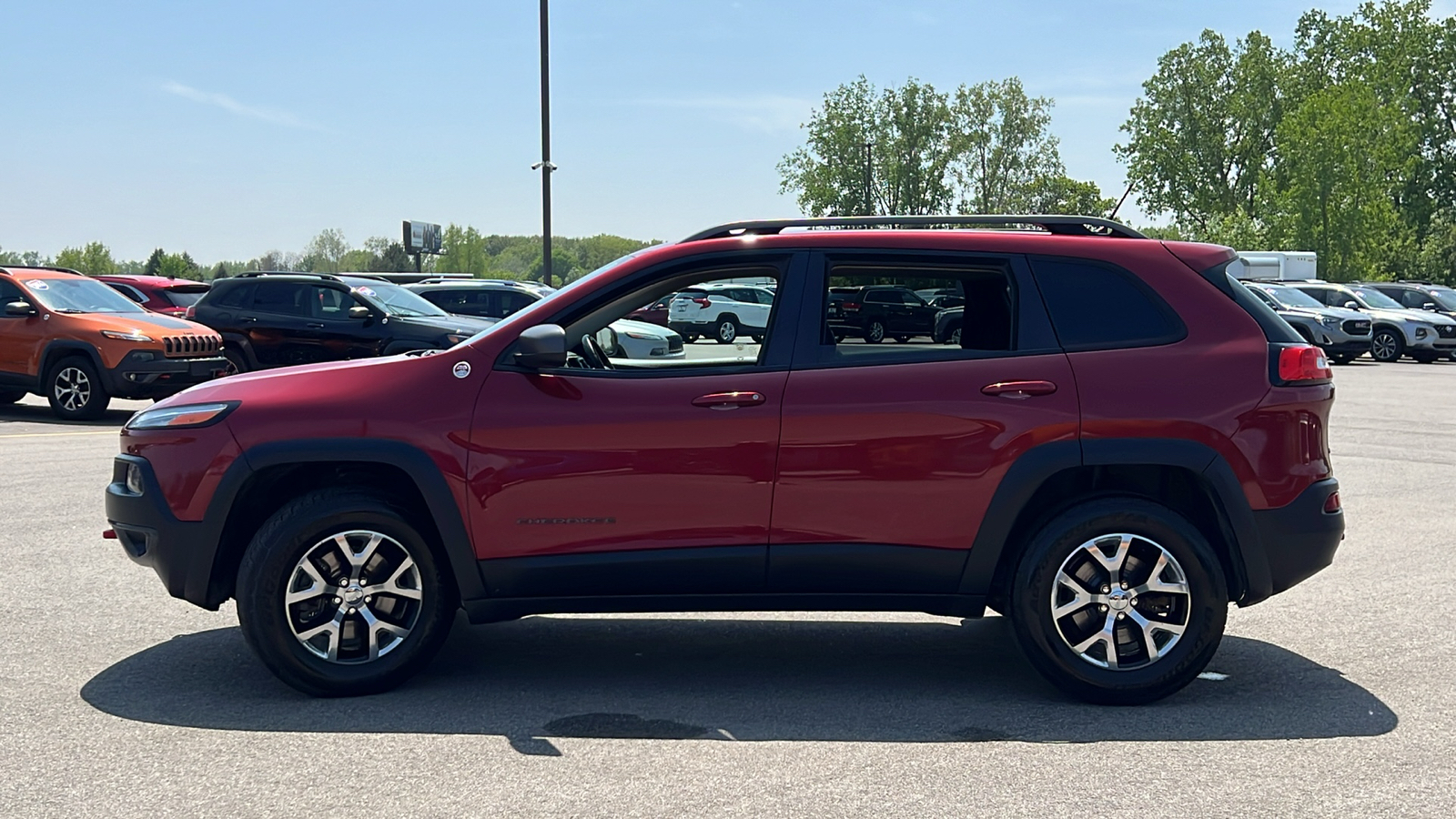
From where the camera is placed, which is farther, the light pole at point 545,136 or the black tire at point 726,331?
the light pole at point 545,136

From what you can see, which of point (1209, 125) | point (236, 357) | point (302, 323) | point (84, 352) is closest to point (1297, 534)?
point (84, 352)

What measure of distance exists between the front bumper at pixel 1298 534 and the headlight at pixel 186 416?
12.6ft

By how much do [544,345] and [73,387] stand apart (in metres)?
12.9

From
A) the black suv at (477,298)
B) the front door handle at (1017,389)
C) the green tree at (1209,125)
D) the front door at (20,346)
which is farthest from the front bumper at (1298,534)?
the green tree at (1209,125)

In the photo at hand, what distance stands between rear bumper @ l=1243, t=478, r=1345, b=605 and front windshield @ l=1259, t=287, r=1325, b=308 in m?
27.4

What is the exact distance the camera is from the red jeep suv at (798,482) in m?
4.94

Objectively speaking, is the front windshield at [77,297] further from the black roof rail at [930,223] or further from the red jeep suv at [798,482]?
Result: the black roof rail at [930,223]

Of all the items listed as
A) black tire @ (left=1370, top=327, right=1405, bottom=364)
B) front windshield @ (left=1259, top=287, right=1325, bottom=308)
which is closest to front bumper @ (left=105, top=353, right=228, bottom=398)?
front windshield @ (left=1259, top=287, right=1325, bottom=308)

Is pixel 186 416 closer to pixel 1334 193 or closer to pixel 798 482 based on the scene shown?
pixel 798 482

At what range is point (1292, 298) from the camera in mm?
31359

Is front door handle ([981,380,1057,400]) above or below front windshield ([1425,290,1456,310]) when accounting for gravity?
below

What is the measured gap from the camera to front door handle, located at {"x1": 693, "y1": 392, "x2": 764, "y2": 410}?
493 cm

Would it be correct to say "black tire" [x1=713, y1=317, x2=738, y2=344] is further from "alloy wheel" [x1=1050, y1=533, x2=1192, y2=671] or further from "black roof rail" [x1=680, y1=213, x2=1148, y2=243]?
"alloy wheel" [x1=1050, y1=533, x2=1192, y2=671]

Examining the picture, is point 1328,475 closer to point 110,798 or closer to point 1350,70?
point 110,798
